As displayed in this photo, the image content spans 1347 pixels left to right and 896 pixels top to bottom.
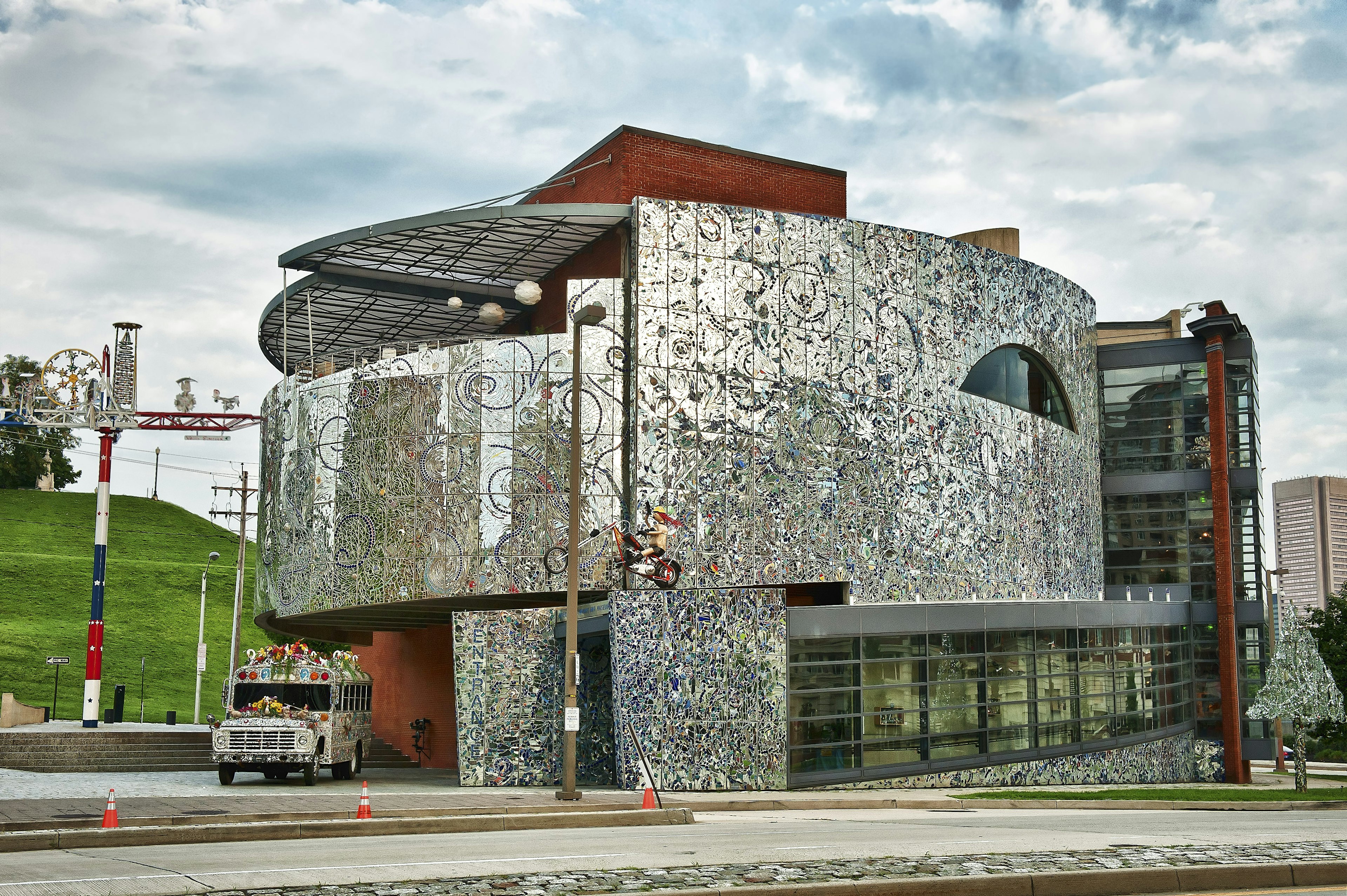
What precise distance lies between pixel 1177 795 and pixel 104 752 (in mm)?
29113

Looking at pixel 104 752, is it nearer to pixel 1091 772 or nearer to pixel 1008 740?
pixel 1008 740

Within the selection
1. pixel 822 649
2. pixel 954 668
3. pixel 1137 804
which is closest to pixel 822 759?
pixel 822 649

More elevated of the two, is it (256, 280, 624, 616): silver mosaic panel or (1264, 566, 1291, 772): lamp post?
(256, 280, 624, 616): silver mosaic panel

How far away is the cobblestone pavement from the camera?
10617 mm

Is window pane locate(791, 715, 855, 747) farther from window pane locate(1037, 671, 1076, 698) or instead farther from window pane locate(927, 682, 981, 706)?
window pane locate(1037, 671, 1076, 698)

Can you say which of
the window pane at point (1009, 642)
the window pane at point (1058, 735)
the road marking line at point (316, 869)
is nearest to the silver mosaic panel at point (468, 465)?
the window pane at point (1009, 642)

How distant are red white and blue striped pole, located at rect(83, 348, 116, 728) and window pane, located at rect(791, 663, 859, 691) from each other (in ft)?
77.5

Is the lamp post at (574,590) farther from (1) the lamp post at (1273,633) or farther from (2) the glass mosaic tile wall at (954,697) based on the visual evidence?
(1) the lamp post at (1273,633)

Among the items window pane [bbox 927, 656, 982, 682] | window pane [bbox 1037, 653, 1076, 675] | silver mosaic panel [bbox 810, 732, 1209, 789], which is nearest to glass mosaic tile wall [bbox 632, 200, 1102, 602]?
window pane [bbox 927, 656, 982, 682]

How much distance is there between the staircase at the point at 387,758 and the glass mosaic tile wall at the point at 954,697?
17.0 meters

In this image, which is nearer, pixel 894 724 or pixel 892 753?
pixel 892 753

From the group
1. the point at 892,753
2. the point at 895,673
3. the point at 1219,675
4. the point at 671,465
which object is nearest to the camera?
the point at 892,753

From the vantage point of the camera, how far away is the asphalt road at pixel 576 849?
38.9ft

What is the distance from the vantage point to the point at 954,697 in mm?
31234
